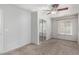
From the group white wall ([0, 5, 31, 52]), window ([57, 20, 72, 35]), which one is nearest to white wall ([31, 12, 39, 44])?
white wall ([0, 5, 31, 52])

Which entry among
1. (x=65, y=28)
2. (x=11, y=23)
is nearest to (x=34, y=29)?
(x=11, y=23)

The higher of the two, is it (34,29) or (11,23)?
(11,23)

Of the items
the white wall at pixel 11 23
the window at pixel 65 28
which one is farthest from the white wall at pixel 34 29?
the window at pixel 65 28

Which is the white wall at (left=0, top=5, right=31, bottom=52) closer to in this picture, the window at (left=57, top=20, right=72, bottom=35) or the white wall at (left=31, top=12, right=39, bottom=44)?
the white wall at (left=31, top=12, right=39, bottom=44)

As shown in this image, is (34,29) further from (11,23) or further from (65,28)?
(65,28)

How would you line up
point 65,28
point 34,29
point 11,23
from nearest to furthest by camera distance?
1. point 65,28
2. point 11,23
3. point 34,29

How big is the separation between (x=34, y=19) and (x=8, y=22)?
1.41 metres

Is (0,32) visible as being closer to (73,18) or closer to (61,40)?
(61,40)

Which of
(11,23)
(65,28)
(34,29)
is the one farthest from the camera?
(34,29)

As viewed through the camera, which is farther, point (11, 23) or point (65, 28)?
point (11, 23)

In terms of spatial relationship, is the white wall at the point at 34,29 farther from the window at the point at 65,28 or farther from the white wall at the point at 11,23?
the window at the point at 65,28

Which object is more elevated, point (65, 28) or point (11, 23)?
point (11, 23)
